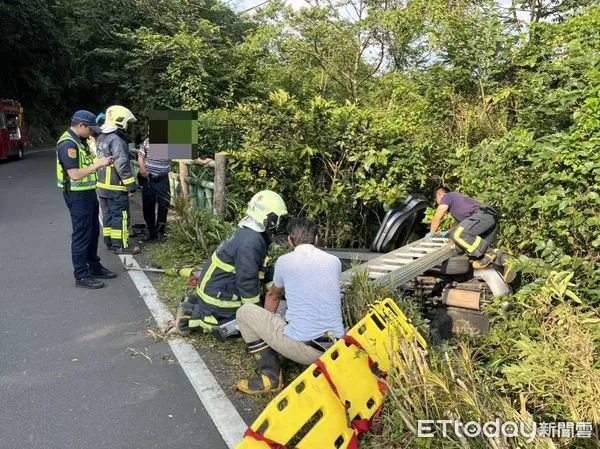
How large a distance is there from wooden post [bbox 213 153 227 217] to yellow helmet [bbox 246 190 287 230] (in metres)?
2.99

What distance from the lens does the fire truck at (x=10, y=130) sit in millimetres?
20031

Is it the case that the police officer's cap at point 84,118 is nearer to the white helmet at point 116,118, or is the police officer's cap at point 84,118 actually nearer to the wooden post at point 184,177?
the white helmet at point 116,118

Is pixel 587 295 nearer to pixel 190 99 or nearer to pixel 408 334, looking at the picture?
pixel 408 334

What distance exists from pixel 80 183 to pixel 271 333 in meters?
3.37

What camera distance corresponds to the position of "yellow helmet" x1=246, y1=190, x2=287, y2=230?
414 cm

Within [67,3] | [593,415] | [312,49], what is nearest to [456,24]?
[593,415]

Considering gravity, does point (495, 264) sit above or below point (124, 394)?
above

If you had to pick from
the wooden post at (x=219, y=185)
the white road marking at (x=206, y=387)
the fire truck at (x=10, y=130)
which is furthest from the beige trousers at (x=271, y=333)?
the fire truck at (x=10, y=130)

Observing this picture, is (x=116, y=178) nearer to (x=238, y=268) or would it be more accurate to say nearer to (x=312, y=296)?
(x=238, y=268)

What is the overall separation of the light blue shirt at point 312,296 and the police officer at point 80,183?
3.18 meters

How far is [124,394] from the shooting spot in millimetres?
3719

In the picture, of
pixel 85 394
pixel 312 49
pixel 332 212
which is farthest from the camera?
pixel 312 49

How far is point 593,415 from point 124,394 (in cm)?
294

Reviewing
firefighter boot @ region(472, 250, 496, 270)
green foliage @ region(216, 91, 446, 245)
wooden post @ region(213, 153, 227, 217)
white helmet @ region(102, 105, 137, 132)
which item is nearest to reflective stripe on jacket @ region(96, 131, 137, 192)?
white helmet @ region(102, 105, 137, 132)
